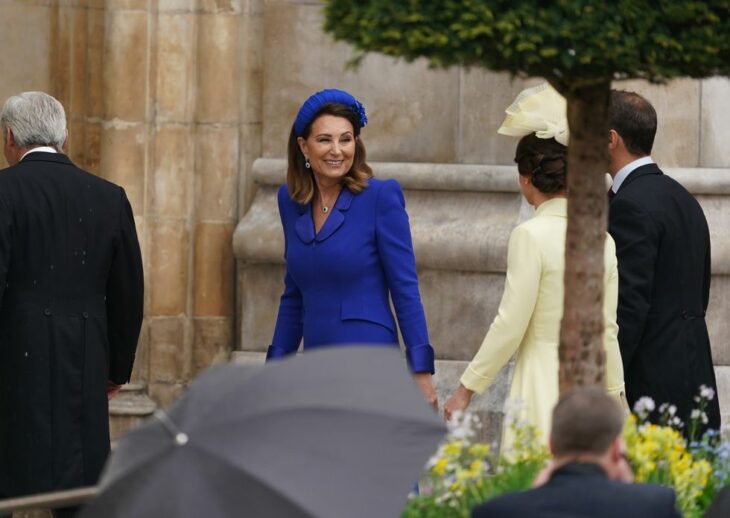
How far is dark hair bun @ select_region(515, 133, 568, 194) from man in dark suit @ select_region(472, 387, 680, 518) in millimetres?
2203

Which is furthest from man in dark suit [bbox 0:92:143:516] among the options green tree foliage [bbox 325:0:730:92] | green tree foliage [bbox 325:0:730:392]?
green tree foliage [bbox 325:0:730:92]

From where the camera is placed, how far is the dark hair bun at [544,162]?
6.03 m

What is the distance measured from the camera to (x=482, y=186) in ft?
29.1

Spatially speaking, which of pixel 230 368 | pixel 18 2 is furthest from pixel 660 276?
pixel 18 2

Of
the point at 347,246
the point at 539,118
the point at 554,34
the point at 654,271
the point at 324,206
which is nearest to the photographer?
the point at 554,34

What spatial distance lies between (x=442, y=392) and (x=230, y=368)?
4.83 meters

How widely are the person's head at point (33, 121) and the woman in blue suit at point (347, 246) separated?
88 centimetres

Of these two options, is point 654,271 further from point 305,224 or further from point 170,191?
point 170,191

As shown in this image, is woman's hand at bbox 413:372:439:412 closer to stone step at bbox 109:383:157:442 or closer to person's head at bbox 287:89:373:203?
person's head at bbox 287:89:373:203

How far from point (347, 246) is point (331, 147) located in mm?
322

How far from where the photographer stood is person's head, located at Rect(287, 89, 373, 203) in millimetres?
6344

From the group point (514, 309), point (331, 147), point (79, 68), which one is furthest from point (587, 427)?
point (79, 68)

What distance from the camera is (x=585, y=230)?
4.81 meters

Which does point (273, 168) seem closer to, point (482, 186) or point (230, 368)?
point (482, 186)
